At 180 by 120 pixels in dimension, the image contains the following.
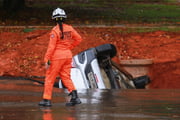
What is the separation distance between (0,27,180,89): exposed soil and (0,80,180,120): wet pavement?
198 inches

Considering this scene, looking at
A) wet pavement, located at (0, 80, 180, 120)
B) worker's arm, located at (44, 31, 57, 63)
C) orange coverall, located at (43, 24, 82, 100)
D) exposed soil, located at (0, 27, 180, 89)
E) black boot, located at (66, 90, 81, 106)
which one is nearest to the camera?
wet pavement, located at (0, 80, 180, 120)

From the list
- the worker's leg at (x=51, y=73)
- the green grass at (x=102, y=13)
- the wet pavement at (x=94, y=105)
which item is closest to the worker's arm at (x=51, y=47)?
the worker's leg at (x=51, y=73)

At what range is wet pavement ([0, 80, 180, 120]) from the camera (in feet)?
35.2

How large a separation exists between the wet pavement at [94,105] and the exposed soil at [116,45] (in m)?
5.03

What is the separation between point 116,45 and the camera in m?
24.4

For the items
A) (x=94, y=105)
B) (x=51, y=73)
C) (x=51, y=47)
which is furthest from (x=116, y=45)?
(x=51, y=47)

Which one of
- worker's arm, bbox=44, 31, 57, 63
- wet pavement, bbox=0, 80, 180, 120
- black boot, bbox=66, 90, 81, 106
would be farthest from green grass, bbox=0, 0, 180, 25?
worker's arm, bbox=44, 31, 57, 63

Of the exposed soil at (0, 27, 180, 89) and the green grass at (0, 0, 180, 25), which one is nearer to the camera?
the exposed soil at (0, 27, 180, 89)

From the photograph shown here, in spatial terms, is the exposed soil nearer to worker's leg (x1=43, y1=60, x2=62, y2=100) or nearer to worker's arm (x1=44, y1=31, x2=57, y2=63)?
worker's leg (x1=43, y1=60, x2=62, y2=100)

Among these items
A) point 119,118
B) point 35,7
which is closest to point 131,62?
point 119,118

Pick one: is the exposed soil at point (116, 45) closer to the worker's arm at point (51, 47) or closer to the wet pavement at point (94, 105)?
the wet pavement at point (94, 105)

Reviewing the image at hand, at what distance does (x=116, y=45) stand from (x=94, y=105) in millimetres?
11875

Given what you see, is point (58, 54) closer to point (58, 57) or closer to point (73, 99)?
point (58, 57)

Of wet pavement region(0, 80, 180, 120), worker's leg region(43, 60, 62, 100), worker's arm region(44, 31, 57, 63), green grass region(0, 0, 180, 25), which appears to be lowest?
wet pavement region(0, 80, 180, 120)
